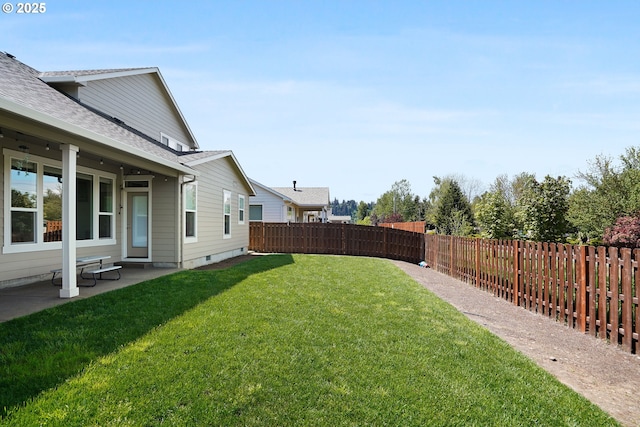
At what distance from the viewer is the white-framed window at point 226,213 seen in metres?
14.4

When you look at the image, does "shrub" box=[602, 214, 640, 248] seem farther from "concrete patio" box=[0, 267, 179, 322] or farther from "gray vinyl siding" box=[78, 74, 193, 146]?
"gray vinyl siding" box=[78, 74, 193, 146]

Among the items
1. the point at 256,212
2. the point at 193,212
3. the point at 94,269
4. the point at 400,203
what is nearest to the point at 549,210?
the point at 256,212

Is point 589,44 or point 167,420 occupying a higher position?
point 589,44

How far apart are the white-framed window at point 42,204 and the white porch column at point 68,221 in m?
1.62

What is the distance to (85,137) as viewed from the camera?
6.16 metres

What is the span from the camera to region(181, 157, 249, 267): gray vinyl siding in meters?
11.8

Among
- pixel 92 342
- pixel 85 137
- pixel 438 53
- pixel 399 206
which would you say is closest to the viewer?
pixel 92 342

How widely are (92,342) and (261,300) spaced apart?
2.89m

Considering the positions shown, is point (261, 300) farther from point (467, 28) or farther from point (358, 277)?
point (467, 28)

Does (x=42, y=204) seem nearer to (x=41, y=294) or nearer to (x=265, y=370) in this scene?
(x=41, y=294)

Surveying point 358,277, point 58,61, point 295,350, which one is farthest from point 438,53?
point 58,61

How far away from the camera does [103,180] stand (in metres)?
9.67

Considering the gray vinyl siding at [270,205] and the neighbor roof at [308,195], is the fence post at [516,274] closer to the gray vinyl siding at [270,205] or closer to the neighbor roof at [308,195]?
the gray vinyl siding at [270,205]

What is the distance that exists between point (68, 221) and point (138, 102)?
8.01 metres
